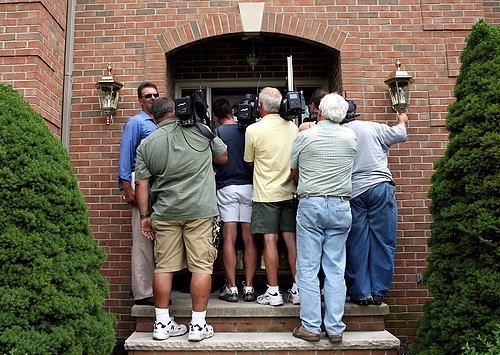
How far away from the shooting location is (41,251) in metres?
2.80

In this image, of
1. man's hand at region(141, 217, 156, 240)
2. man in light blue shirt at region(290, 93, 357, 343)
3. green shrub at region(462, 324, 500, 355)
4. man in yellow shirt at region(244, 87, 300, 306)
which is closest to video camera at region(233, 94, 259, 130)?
man in yellow shirt at region(244, 87, 300, 306)

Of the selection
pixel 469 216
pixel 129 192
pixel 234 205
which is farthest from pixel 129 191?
pixel 469 216

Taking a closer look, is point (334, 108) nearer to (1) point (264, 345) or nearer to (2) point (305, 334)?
(2) point (305, 334)

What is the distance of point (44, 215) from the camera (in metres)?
2.86

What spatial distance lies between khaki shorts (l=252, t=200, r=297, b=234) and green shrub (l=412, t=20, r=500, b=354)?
116cm

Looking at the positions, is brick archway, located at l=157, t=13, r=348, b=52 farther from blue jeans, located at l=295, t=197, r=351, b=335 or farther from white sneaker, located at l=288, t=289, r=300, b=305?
white sneaker, located at l=288, t=289, r=300, b=305

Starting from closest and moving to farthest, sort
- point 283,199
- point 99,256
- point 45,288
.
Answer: point 45,288 → point 99,256 → point 283,199

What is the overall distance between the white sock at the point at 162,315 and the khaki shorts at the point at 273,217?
3.15ft

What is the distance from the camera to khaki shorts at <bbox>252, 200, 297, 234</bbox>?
3850 mm

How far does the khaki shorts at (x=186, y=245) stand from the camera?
11.5 ft

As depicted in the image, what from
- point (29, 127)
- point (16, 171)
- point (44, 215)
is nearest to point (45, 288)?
point (44, 215)

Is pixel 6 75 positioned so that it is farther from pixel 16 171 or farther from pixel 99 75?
pixel 16 171

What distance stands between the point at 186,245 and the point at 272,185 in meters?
0.90

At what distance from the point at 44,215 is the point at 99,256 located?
552mm
